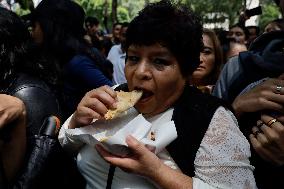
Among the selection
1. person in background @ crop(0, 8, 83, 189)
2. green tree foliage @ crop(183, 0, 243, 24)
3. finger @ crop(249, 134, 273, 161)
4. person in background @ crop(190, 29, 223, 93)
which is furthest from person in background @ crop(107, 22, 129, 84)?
green tree foliage @ crop(183, 0, 243, 24)

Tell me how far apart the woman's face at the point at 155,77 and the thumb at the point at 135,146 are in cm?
26

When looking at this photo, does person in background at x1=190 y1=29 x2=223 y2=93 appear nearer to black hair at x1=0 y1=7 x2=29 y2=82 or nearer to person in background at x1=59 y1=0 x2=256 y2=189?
black hair at x1=0 y1=7 x2=29 y2=82

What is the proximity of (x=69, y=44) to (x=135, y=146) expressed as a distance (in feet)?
8.19

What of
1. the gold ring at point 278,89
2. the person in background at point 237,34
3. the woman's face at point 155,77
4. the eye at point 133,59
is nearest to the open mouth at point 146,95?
the woman's face at point 155,77

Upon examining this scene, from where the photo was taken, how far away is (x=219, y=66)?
4.61m

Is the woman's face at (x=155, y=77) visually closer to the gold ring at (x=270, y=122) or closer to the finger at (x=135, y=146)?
the finger at (x=135, y=146)

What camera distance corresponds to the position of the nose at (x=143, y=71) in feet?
6.11

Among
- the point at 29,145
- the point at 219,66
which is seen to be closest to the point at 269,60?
the point at 29,145

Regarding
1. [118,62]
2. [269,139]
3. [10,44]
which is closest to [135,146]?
[269,139]

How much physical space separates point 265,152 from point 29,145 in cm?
103

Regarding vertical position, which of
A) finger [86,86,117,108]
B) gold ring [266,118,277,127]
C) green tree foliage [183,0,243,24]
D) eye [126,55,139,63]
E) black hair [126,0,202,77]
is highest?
black hair [126,0,202,77]

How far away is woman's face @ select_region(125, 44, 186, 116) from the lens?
1.87 meters

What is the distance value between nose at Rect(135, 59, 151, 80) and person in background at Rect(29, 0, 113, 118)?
2.01m

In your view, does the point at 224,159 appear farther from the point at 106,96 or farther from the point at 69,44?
the point at 69,44
